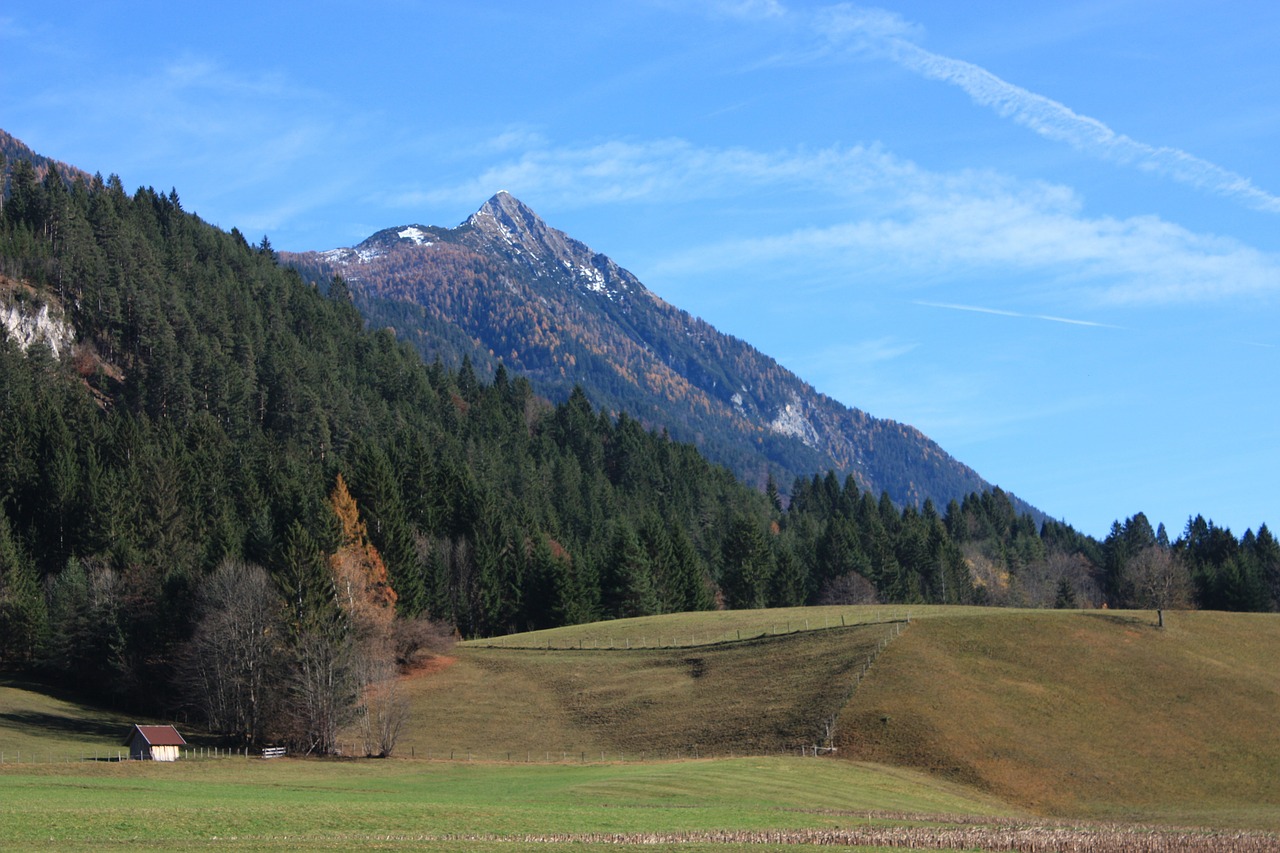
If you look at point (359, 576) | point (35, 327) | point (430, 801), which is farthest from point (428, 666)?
point (35, 327)

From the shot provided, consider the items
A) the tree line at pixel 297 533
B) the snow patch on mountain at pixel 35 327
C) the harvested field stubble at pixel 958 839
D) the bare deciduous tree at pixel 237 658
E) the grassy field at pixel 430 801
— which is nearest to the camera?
the grassy field at pixel 430 801

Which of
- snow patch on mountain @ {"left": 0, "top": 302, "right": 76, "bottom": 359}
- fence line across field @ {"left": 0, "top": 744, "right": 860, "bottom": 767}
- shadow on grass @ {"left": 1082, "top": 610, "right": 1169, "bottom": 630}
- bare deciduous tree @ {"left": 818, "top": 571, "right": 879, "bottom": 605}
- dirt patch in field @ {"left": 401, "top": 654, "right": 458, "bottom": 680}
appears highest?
snow patch on mountain @ {"left": 0, "top": 302, "right": 76, "bottom": 359}

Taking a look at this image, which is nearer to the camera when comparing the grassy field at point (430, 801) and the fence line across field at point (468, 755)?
the grassy field at point (430, 801)

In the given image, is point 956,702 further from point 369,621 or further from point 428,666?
point 428,666

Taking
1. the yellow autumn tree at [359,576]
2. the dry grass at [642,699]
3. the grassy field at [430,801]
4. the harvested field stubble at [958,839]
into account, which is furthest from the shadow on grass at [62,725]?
the harvested field stubble at [958,839]

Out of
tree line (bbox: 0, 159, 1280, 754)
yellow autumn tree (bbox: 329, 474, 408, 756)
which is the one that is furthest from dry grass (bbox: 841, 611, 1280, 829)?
tree line (bbox: 0, 159, 1280, 754)

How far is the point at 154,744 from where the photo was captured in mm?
70062

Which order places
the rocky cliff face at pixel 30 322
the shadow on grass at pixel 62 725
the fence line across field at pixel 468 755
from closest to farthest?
the fence line across field at pixel 468 755
the shadow on grass at pixel 62 725
the rocky cliff face at pixel 30 322

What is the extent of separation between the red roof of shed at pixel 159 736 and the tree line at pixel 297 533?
759 centimetres

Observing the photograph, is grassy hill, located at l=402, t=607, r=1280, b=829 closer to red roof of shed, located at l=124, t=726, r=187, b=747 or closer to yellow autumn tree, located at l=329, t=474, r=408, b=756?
yellow autumn tree, located at l=329, t=474, r=408, b=756

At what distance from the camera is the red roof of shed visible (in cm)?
7031

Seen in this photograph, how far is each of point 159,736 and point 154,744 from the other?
33.5 inches

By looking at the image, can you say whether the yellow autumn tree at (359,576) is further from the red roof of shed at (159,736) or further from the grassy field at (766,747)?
the red roof of shed at (159,736)

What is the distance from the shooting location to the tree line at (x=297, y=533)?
85.1 metres
